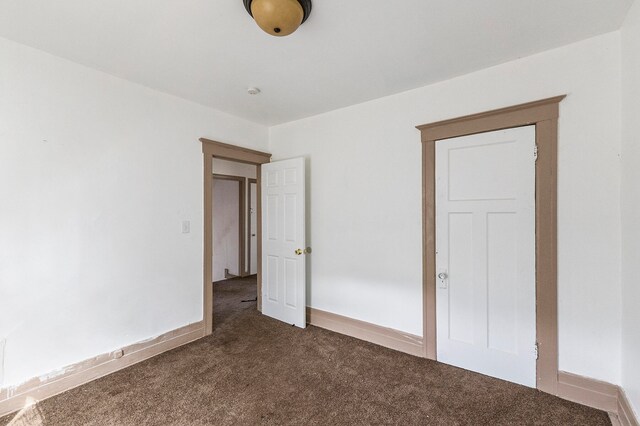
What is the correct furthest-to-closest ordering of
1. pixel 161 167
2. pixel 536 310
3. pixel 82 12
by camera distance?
pixel 161 167 < pixel 536 310 < pixel 82 12

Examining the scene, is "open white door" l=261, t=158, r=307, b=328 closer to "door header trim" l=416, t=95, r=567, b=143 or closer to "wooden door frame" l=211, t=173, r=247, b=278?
"door header trim" l=416, t=95, r=567, b=143

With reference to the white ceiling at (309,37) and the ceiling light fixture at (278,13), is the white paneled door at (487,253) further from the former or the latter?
the ceiling light fixture at (278,13)

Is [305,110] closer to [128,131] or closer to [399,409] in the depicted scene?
[128,131]

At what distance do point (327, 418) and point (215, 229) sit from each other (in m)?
4.84

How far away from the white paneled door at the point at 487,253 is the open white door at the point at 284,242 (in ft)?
4.92

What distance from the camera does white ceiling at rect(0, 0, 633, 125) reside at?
5.20 feet

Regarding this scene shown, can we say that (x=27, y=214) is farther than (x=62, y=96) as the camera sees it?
No

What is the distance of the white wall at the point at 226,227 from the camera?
5.73m

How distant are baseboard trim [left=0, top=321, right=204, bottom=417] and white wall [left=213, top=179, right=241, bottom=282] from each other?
9.59 feet

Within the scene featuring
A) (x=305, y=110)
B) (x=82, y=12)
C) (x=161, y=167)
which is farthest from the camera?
(x=305, y=110)

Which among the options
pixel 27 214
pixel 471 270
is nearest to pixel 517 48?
pixel 471 270

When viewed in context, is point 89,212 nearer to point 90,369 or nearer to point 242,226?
point 90,369

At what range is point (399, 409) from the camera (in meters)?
1.87

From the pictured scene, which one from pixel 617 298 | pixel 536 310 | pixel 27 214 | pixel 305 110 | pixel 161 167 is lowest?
pixel 536 310
